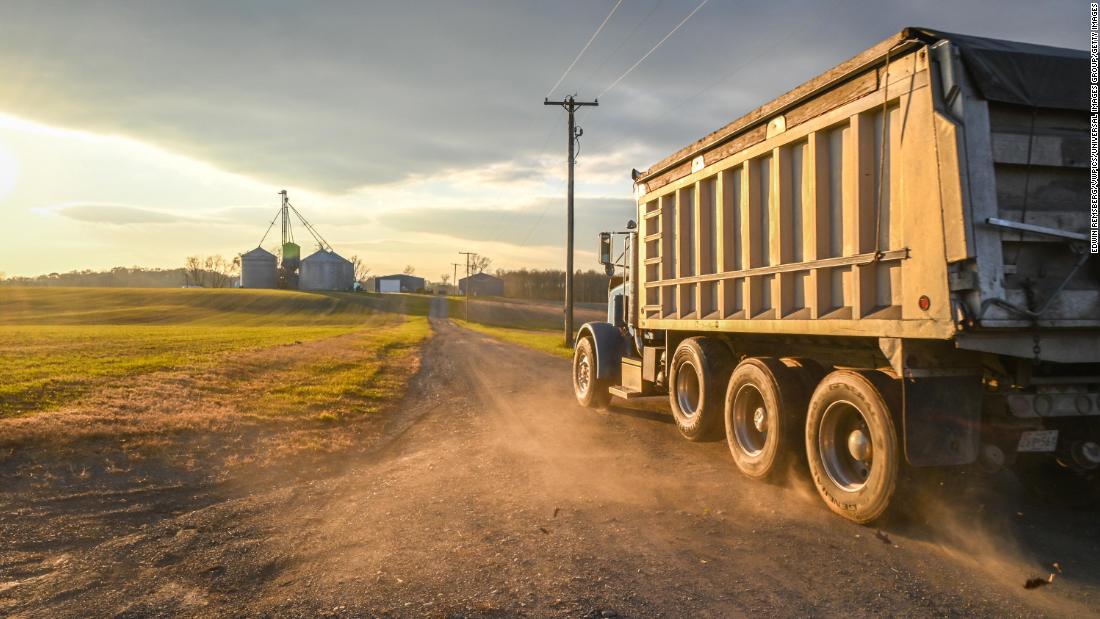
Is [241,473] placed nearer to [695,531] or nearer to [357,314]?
[695,531]

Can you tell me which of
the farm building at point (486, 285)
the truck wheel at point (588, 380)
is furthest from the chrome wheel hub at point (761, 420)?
the farm building at point (486, 285)

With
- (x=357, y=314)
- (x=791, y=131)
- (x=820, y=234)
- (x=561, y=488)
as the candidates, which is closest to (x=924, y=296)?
(x=820, y=234)

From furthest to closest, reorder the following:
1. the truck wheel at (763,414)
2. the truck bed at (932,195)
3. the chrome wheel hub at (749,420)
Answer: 1. the chrome wheel hub at (749,420)
2. the truck wheel at (763,414)
3. the truck bed at (932,195)

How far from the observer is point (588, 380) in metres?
11.4

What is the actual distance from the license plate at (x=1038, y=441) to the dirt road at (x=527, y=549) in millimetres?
620

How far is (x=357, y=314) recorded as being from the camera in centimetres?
7012

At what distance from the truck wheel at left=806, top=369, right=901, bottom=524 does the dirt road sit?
21cm

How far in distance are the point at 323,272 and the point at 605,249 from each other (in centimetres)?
10163

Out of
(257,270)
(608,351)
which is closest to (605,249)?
(608,351)

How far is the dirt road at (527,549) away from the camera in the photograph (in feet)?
12.1

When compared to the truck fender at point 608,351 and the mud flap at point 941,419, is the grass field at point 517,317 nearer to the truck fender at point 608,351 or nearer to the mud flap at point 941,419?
the truck fender at point 608,351

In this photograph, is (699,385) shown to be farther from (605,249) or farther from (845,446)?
(605,249)

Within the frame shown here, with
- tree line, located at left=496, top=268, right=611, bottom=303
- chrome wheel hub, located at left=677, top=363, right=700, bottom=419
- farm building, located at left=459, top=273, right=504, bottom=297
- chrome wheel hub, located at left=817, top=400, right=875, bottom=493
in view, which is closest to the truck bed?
chrome wheel hub, located at left=817, top=400, right=875, bottom=493

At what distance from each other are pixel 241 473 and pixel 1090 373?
7.28 meters
